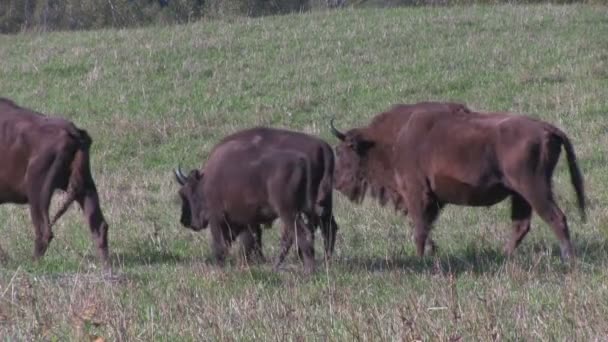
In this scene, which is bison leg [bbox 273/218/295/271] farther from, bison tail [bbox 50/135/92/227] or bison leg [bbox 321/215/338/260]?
bison tail [bbox 50/135/92/227]

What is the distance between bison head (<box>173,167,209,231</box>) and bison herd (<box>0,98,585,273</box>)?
0.01 meters

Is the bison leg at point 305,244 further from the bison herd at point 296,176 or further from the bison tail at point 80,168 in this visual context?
the bison tail at point 80,168

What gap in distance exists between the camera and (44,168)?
10.9 m

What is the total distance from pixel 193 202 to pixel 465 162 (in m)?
2.50

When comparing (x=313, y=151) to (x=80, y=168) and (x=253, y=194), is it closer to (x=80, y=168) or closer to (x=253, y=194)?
(x=253, y=194)

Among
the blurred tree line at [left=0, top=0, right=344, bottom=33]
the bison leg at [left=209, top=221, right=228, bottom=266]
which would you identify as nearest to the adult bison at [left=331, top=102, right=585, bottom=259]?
the bison leg at [left=209, top=221, right=228, bottom=266]

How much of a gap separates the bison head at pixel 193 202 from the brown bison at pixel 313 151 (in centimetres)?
55

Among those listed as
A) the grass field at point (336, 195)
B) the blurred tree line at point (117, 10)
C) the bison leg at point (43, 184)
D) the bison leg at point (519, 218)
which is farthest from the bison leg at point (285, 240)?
the blurred tree line at point (117, 10)

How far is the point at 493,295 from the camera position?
7.97 meters

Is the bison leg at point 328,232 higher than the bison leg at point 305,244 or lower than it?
lower

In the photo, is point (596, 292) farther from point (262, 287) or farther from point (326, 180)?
point (326, 180)

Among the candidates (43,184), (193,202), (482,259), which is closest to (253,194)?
(193,202)

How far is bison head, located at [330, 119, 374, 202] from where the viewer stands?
42.7 ft

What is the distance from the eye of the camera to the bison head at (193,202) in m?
11.4
